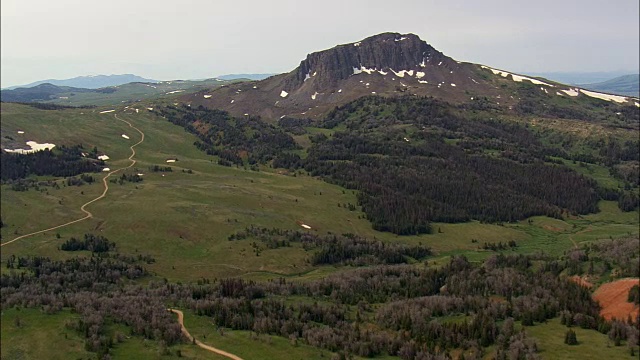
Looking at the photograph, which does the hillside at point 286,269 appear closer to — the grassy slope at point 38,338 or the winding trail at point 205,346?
the grassy slope at point 38,338

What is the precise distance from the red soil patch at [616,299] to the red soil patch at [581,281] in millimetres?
2846

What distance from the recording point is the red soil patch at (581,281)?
82925mm

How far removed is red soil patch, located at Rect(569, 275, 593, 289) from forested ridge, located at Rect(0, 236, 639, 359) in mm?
1550

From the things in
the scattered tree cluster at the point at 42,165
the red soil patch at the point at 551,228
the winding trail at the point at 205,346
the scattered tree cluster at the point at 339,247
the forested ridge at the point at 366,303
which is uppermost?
the scattered tree cluster at the point at 42,165

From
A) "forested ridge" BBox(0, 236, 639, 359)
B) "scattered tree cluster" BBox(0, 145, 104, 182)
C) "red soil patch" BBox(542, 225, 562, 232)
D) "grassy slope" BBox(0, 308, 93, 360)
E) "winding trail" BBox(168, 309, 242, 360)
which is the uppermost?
"scattered tree cluster" BBox(0, 145, 104, 182)

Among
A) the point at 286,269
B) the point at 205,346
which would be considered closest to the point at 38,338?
the point at 205,346

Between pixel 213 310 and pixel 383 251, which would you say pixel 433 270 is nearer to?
pixel 383 251

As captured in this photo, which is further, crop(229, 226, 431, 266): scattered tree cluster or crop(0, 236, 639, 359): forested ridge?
crop(229, 226, 431, 266): scattered tree cluster

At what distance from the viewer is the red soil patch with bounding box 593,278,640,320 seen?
6850cm

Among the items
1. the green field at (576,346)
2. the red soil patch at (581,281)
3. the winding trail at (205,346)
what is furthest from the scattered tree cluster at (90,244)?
the red soil patch at (581,281)

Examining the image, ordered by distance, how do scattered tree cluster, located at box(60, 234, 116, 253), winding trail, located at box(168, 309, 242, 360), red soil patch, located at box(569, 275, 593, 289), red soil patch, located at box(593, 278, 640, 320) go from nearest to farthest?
winding trail, located at box(168, 309, 242, 360) < red soil patch, located at box(593, 278, 640, 320) < red soil patch, located at box(569, 275, 593, 289) < scattered tree cluster, located at box(60, 234, 116, 253)

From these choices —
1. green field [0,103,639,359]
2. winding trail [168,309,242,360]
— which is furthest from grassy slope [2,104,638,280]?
winding trail [168,309,242,360]

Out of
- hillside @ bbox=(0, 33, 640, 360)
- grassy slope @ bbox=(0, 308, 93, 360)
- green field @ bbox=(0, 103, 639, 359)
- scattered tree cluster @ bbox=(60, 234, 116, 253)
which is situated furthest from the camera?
scattered tree cluster @ bbox=(60, 234, 116, 253)

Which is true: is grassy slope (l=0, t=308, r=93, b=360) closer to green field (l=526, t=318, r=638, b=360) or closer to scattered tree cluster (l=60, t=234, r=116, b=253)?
scattered tree cluster (l=60, t=234, r=116, b=253)
